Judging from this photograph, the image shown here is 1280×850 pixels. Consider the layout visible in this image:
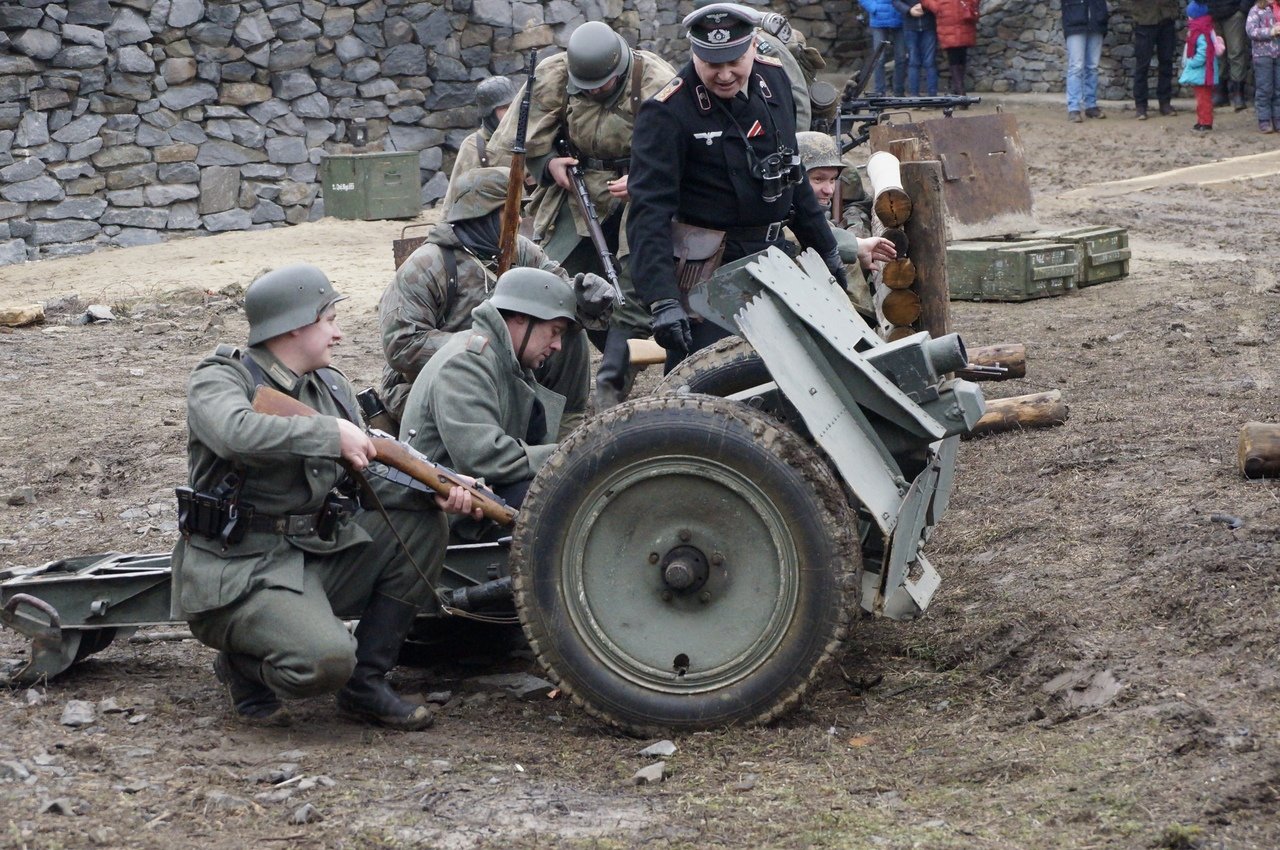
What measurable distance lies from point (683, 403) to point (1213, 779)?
63.0 inches

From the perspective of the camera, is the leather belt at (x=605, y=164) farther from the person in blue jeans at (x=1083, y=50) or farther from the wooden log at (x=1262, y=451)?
the person in blue jeans at (x=1083, y=50)

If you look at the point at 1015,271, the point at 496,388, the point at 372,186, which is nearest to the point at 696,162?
the point at 496,388

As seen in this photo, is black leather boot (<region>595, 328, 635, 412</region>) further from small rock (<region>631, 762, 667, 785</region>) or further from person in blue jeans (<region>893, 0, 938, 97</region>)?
person in blue jeans (<region>893, 0, 938, 97</region>)

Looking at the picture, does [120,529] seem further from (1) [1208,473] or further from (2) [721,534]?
(1) [1208,473]

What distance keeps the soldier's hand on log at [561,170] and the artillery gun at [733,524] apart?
126 inches

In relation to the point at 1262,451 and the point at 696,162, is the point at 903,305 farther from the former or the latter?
the point at 1262,451

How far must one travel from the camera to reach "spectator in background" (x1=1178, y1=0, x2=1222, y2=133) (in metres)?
18.4

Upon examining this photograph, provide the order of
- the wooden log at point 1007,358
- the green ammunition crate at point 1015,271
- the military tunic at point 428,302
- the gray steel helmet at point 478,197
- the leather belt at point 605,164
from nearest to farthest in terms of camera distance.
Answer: the military tunic at point 428,302
the gray steel helmet at point 478,197
the leather belt at point 605,164
the wooden log at point 1007,358
the green ammunition crate at point 1015,271

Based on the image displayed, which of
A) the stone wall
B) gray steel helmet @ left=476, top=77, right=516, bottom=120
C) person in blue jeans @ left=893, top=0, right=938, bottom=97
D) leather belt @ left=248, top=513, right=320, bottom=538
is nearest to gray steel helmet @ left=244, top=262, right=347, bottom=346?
leather belt @ left=248, top=513, right=320, bottom=538

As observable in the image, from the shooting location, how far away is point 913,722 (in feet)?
14.1

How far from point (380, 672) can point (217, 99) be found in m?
11.9

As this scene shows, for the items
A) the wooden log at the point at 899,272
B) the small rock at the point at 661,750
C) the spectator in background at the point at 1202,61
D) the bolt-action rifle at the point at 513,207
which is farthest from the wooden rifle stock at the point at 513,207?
the spectator in background at the point at 1202,61

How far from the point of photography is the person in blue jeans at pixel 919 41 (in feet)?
67.7

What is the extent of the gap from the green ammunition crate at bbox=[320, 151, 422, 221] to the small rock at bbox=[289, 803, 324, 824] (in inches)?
487
